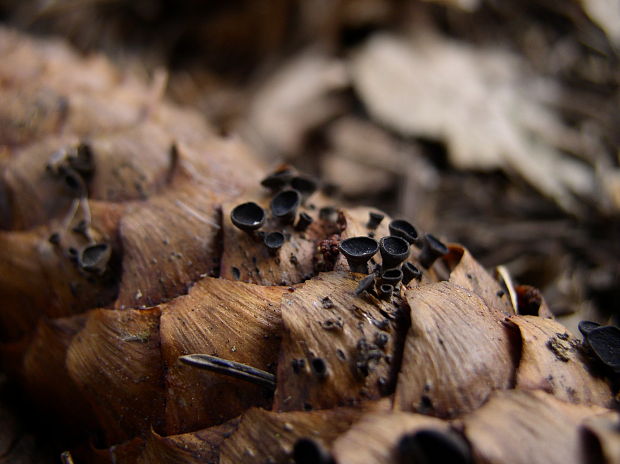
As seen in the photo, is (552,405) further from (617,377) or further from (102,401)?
(102,401)

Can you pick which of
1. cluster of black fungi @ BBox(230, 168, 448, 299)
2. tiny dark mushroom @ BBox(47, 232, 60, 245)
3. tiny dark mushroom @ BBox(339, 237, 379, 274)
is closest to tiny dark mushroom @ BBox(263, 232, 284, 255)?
cluster of black fungi @ BBox(230, 168, 448, 299)

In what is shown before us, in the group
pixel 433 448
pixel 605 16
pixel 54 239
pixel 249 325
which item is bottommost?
pixel 54 239

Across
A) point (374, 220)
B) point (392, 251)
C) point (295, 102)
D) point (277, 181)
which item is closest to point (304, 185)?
point (277, 181)

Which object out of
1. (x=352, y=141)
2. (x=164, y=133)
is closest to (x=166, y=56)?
(x=352, y=141)

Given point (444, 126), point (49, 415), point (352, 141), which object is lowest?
point (49, 415)

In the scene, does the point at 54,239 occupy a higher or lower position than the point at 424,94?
lower

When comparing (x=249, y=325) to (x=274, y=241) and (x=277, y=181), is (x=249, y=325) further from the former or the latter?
(x=277, y=181)

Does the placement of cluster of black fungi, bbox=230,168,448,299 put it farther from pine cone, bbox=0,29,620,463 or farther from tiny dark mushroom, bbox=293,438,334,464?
tiny dark mushroom, bbox=293,438,334,464
